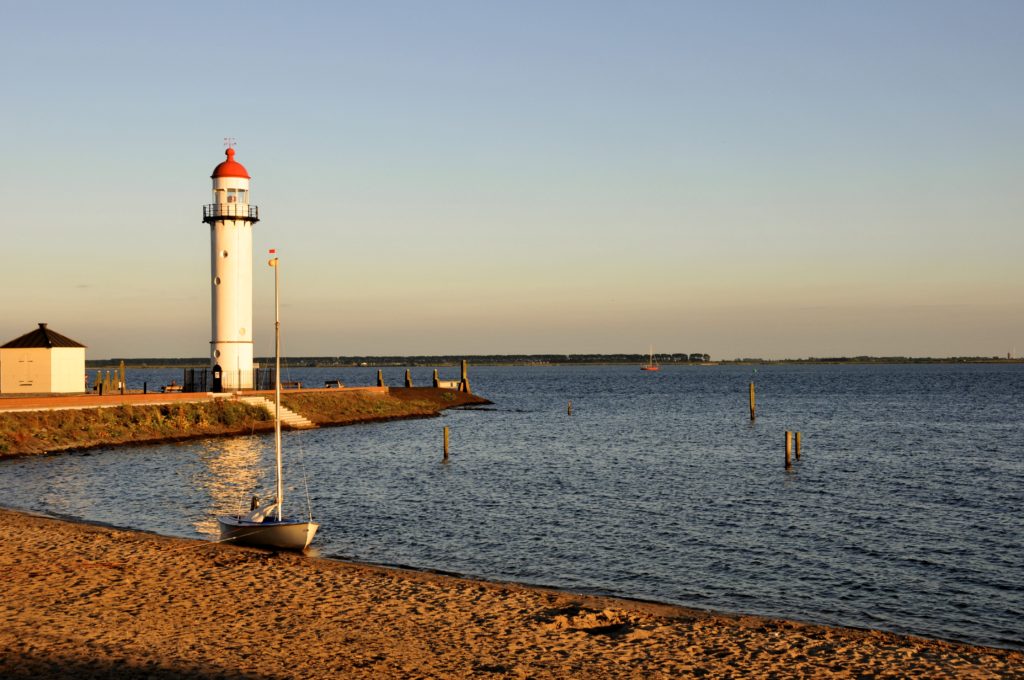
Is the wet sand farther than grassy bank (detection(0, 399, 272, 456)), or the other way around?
grassy bank (detection(0, 399, 272, 456))

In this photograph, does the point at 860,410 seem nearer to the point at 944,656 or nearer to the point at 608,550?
the point at 608,550

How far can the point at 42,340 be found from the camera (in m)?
58.5

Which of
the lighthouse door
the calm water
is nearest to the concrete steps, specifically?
the lighthouse door

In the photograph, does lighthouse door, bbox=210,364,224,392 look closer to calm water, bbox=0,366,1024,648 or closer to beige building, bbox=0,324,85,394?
calm water, bbox=0,366,1024,648

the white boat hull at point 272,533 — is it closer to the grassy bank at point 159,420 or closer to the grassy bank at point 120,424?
the grassy bank at point 159,420

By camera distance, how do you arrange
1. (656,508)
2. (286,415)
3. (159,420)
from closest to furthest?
(656,508), (159,420), (286,415)

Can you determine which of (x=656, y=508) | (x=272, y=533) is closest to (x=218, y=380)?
(x=656, y=508)

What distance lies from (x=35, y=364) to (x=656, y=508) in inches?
1684

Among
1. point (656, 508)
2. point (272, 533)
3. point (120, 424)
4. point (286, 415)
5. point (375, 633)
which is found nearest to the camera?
point (375, 633)

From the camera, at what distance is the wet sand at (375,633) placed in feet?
49.6

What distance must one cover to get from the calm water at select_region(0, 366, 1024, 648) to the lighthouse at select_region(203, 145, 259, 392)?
7.33m

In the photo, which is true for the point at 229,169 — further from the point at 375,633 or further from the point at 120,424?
the point at 375,633

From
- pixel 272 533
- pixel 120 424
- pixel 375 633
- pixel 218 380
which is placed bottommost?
pixel 375 633

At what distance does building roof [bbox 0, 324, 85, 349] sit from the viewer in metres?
58.1
